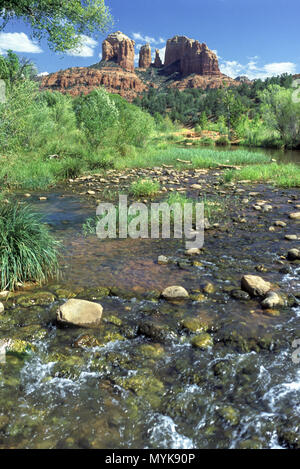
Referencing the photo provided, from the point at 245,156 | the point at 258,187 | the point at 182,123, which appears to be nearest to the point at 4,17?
the point at 258,187

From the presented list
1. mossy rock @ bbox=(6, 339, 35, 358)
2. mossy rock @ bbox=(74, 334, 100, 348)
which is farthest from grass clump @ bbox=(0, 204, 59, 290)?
mossy rock @ bbox=(74, 334, 100, 348)

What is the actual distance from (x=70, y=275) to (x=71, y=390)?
279cm

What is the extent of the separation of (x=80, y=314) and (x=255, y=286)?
2.65 meters

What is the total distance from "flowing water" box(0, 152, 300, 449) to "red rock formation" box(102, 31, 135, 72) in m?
206

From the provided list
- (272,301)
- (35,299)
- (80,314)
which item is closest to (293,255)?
(272,301)

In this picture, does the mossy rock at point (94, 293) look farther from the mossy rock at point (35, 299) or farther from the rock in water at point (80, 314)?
the rock in water at point (80, 314)

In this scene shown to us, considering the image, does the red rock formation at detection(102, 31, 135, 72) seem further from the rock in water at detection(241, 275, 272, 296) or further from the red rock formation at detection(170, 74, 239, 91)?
the rock in water at detection(241, 275, 272, 296)

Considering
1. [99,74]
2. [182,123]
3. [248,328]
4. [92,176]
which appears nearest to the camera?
[248,328]

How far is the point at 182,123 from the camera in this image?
91562mm

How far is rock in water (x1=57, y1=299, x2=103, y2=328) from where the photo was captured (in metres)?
3.96

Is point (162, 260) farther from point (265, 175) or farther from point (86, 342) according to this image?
point (265, 175)

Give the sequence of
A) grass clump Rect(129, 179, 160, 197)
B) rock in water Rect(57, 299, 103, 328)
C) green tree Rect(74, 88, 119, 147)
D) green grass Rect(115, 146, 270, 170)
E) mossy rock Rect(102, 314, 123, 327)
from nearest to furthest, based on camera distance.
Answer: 1. rock in water Rect(57, 299, 103, 328)
2. mossy rock Rect(102, 314, 123, 327)
3. grass clump Rect(129, 179, 160, 197)
4. green grass Rect(115, 146, 270, 170)
5. green tree Rect(74, 88, 119, 147)

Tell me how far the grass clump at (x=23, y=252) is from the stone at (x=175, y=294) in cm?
207

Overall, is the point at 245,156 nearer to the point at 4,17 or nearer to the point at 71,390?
the point at 4,17
